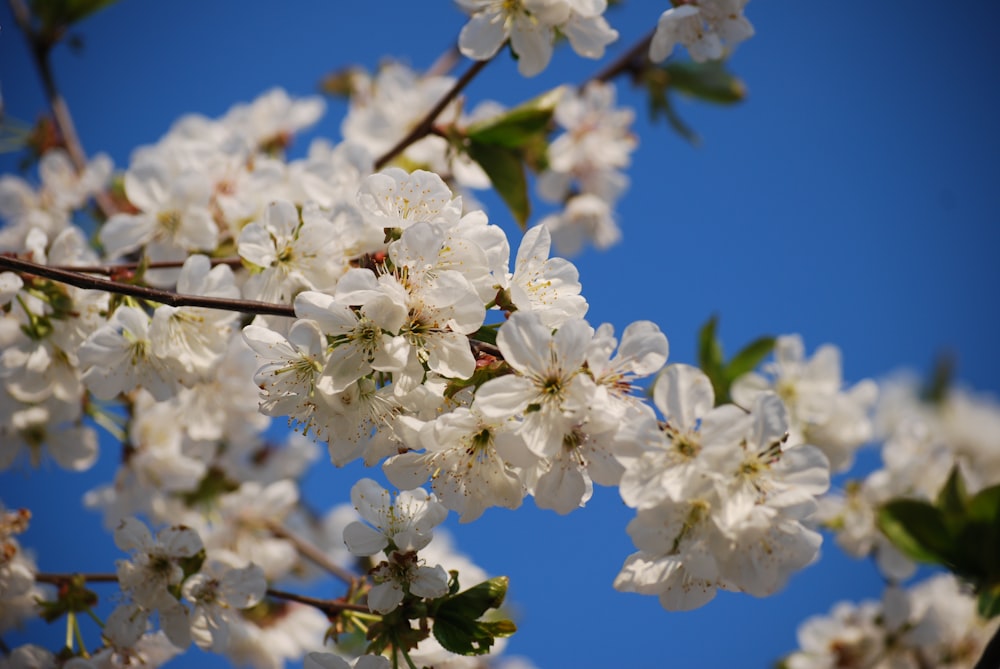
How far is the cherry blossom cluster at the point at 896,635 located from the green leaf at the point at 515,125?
6.15 ft

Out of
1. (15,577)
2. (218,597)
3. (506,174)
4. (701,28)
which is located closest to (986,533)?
(701,28)

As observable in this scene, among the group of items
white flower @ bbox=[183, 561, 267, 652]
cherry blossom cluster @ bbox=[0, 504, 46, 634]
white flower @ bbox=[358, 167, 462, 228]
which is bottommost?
white flower @ bbox=[183, 561, 267, 652]

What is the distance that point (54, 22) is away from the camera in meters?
2.64

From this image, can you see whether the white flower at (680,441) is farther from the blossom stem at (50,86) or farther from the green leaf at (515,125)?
the blossom stem at (50,86)

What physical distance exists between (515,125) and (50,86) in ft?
5.57

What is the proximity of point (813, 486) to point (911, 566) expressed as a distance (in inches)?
61.1

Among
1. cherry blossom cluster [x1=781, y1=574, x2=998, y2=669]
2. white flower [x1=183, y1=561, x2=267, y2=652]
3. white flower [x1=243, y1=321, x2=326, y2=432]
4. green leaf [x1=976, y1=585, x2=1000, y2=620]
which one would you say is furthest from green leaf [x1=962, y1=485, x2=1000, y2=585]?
white flower [x1=183, y1=561, x2=267, y2=652]

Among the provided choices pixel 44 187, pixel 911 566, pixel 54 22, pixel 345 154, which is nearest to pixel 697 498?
pixel 345 154

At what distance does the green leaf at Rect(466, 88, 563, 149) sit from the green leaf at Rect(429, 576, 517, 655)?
1.19 m

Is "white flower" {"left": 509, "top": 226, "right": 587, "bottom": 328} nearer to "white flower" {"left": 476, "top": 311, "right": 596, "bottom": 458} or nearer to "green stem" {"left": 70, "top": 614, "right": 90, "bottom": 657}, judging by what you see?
"white flower" {"left": 476, "top": 311, "right": 596, "bottom": 458}

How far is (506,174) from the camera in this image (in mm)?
2104

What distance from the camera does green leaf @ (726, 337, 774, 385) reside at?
2258mm

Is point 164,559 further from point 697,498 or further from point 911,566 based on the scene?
point 911,566

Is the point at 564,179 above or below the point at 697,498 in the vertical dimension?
above
